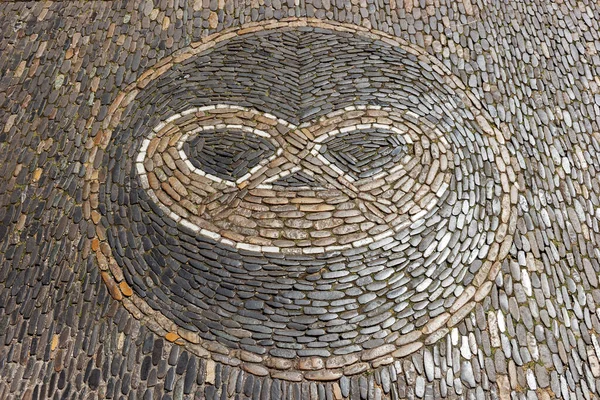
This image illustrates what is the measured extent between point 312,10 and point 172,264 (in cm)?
392

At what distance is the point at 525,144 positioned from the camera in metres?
7.76

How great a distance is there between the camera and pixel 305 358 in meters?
6.36

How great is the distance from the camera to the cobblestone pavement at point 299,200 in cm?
637

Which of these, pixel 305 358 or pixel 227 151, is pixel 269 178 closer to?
pixel 227 151

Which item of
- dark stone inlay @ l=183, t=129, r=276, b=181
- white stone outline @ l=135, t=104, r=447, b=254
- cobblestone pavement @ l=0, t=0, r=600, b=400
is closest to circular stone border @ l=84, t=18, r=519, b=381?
cobblestone pavement @ l=0, t=0, r=600, b=400

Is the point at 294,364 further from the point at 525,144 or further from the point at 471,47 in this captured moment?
the point at 471,47

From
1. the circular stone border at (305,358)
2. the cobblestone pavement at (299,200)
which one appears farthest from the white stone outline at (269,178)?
the circular stone border at (305,358)

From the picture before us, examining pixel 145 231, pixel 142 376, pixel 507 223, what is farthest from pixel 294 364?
pixel 507 223

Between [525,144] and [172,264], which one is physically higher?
[525,144]

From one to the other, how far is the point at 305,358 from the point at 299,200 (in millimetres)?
1683

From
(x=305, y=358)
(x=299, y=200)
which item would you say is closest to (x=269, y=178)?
(x=299, y=200)

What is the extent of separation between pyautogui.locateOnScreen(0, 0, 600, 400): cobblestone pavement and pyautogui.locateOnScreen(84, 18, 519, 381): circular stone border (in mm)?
20

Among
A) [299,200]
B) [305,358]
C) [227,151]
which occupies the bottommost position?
[305,358]

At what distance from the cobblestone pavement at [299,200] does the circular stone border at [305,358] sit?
2cm
